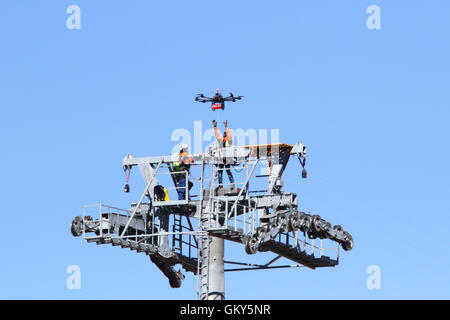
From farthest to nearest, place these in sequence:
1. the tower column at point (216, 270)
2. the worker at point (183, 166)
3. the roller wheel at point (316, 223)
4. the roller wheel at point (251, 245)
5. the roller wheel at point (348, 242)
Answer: the roller wheel at point (348, 242) → the worker at point (183, 166) → the tower column at point (216, 270) → the roller wheel at point (316, 223) → the roller wheel at point (251, 245)

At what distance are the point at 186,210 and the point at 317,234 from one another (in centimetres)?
598

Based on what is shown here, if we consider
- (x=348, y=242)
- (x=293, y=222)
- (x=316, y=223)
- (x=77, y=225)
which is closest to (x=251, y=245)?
(x=293, y=222)

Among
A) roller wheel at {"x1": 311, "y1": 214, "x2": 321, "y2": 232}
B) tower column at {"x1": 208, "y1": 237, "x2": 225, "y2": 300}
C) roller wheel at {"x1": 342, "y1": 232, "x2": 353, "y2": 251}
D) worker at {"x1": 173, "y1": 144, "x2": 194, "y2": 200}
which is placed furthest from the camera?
roller wheel at {"x1": 342, "y1": 232, "x2": 353, "y2": 251}

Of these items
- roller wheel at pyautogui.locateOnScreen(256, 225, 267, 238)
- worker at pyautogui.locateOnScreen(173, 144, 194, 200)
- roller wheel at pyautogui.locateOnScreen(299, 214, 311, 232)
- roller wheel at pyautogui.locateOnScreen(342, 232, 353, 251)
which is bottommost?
roller wheel at pyautogui.locateOnScreen(342, 232, 353, 251)

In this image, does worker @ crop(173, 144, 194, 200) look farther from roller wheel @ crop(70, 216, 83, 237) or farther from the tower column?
roller wheel @ crop(70, 216, 83, 237)

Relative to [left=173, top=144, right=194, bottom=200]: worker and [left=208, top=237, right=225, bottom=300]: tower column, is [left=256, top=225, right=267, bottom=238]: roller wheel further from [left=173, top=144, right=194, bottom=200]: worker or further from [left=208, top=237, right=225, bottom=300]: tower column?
[left=173, top=144, right=194, bottom=200]: worker

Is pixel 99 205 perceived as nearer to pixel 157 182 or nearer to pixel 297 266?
pixel 157 182

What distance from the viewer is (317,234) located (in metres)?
88.8

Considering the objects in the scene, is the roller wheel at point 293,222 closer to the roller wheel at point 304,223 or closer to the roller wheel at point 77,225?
the roller wheel at point 304,223

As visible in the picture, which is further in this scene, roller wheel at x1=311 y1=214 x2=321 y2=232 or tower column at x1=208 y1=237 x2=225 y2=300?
tower column at x1=208 y1=237 x2=225 y2=300

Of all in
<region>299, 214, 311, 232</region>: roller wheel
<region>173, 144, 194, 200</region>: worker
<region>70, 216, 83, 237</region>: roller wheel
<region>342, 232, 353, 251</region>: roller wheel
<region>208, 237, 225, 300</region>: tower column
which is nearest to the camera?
<region>299, 214, 311, 232</region>: roller wheel

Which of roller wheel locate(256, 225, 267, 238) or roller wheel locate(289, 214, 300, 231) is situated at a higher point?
roller wheel locate(289, 214, 300, 231)

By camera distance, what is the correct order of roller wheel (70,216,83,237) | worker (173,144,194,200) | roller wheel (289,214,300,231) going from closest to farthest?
roller wheel (289,214,300,231) → roller wheel (70,216,83,237) → worker (173,144,194,200)

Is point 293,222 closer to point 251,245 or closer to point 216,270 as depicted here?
point 251,245
